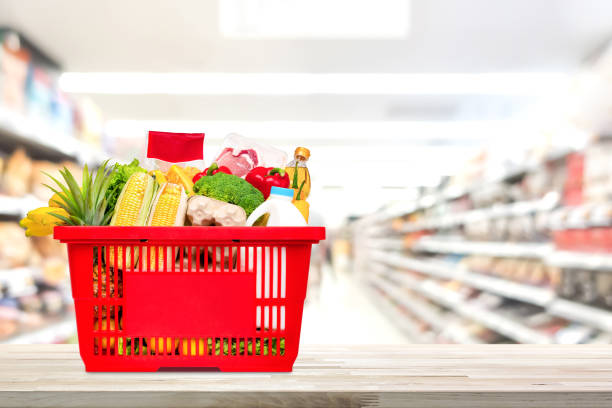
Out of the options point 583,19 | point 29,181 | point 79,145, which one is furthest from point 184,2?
point 583,19

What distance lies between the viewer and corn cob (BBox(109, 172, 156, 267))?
0.76 m

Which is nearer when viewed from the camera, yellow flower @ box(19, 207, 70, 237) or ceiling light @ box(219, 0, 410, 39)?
yellow flower @ box(19, 207, 70, 237)

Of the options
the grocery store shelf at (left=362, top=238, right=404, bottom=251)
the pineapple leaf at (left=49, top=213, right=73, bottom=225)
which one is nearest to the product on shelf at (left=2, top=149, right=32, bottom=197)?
the pineapple leaf at (left=49, top=213, right=73, bottom=225)

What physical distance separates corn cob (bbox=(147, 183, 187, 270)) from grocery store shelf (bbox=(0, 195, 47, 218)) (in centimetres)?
254

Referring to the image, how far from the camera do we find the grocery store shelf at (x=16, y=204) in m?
2.87

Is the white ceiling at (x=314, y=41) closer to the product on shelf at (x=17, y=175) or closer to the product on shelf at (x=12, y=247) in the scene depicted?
the product on shelf at (x=17, y=175)

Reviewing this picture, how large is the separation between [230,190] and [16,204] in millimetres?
2748

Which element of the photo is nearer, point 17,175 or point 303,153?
point 303,153

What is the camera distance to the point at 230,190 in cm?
77

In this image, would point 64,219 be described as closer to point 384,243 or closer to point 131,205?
point 131,205

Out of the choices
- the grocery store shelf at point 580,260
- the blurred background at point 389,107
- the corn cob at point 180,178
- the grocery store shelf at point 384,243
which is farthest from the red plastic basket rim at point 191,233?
the grocery store shelf at point 384,243

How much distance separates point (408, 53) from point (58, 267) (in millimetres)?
3279

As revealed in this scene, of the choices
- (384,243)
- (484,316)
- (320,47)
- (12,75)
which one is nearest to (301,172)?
(12,75)

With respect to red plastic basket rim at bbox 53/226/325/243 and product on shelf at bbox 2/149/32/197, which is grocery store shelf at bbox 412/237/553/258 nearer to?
red plastic basket rim at bbox 53/226/325/243
